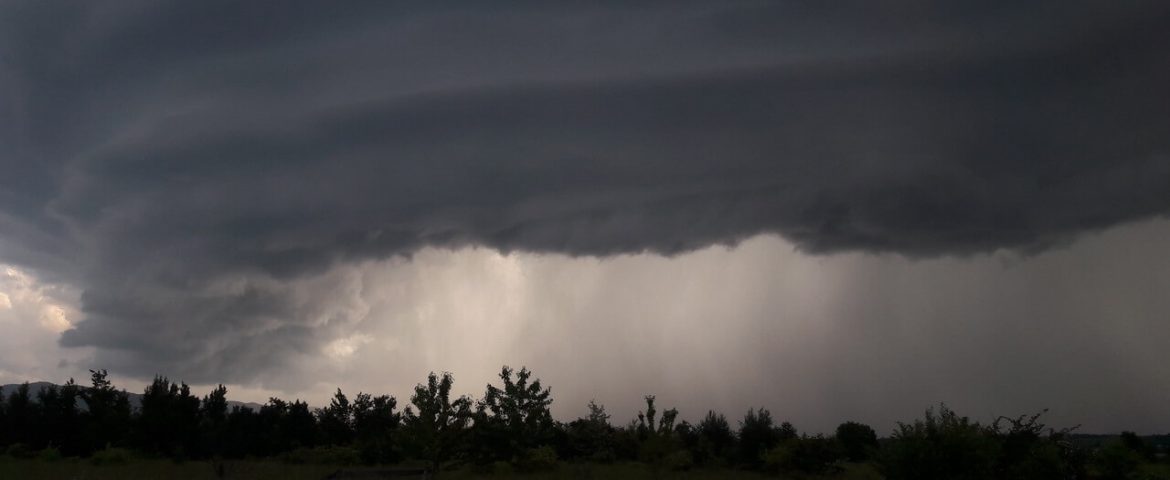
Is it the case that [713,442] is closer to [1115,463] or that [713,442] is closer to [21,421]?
[1115,463]

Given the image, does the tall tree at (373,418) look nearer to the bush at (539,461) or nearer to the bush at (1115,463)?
the bush at (539,461)

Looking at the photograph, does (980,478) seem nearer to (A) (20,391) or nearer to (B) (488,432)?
(B) (488,432)

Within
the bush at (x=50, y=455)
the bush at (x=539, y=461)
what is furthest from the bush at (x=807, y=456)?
the bush at (x=50, y=455)

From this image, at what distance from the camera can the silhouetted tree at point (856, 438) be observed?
62.0 m

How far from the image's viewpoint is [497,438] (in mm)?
53438

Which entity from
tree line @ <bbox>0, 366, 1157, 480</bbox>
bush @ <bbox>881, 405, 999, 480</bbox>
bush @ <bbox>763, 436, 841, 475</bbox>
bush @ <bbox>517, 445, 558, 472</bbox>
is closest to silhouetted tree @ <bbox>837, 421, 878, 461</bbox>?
tree line @ <bbox>0, 366, 1157, 480</bbox>

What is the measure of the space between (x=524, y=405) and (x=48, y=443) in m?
41.4

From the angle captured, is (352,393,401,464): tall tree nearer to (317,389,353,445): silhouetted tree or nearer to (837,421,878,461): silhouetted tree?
(317,389,353,445): silhouetted tree

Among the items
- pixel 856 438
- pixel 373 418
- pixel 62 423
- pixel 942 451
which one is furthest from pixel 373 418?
pixel 942 451

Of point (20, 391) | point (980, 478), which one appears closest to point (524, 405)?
point (980, 478)

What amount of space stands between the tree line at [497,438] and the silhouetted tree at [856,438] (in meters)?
0.13

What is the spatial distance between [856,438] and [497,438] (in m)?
28.6

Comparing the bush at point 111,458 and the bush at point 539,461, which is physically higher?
the bush at point 111,458

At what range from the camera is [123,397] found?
232ft
